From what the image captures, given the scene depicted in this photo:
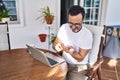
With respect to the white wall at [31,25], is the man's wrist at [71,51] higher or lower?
lower

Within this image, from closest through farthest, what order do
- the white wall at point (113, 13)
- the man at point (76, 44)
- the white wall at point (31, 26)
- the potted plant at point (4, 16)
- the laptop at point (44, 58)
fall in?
the laptop at point (44, 58)
the man at point (76, 44)
the potted plant at point (4, 16)
the white wall at point (31, 26)
the white wall at point (113, 13)

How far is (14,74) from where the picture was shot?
1.28 m

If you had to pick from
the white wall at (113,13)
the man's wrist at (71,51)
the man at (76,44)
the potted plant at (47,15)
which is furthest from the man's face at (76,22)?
the white wall at (113,13)

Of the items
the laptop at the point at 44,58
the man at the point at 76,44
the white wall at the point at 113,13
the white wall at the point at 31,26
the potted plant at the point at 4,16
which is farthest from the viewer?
the white wall at the point at 113,13

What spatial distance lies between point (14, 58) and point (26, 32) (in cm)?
155

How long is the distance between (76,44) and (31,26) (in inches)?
65.0

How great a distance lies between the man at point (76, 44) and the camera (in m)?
1.55

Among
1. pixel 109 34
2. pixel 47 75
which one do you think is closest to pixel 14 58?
pixel 47 75

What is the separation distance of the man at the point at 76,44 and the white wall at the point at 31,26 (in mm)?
1440

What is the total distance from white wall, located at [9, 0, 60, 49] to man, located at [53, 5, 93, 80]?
4.72ft

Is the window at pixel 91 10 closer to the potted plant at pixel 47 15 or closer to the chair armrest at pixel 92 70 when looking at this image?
the potted plant at pixel 47 15

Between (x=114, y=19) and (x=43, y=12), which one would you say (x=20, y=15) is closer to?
(x=43, y=12)

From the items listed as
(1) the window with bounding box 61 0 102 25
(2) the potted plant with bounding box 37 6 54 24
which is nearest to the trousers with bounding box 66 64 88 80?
(2) the potted plant with bounding box 37 6 54 24

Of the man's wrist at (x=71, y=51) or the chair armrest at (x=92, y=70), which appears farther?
the man's wrist at (x=71, y=51)
